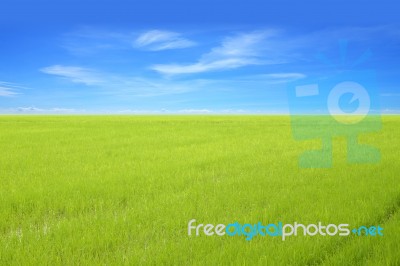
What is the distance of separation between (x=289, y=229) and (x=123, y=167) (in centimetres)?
531

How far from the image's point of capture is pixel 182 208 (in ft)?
16.0

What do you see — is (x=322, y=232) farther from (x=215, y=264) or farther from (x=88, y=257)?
(x=88, y=257)

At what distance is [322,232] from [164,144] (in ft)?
33.7

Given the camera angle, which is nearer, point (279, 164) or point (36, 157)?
point (279, 164)

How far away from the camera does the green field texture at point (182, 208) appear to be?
340 centimetres

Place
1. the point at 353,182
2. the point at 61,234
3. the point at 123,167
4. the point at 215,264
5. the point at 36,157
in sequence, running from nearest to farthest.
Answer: the point at 215,264
the point at 61,234
the point at 353,182
the point at 123,167
the point at 36,157

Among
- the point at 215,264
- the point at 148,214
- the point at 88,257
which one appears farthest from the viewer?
the point at 148,214

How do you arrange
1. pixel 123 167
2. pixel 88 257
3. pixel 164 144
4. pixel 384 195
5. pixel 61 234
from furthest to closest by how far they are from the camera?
pixel 164 144 → pixel 123 167 → pixel 384 195 → pixel 61 234 → pixel 88 257

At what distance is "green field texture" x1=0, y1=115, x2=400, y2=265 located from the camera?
3.40m

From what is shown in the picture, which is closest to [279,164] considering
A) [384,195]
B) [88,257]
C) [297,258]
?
[384,195]

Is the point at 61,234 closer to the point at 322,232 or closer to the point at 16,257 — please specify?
the point at 16,257

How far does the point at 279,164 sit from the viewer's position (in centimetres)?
896

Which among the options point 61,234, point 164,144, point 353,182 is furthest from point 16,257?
point 164,144

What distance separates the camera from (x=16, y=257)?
341cm
